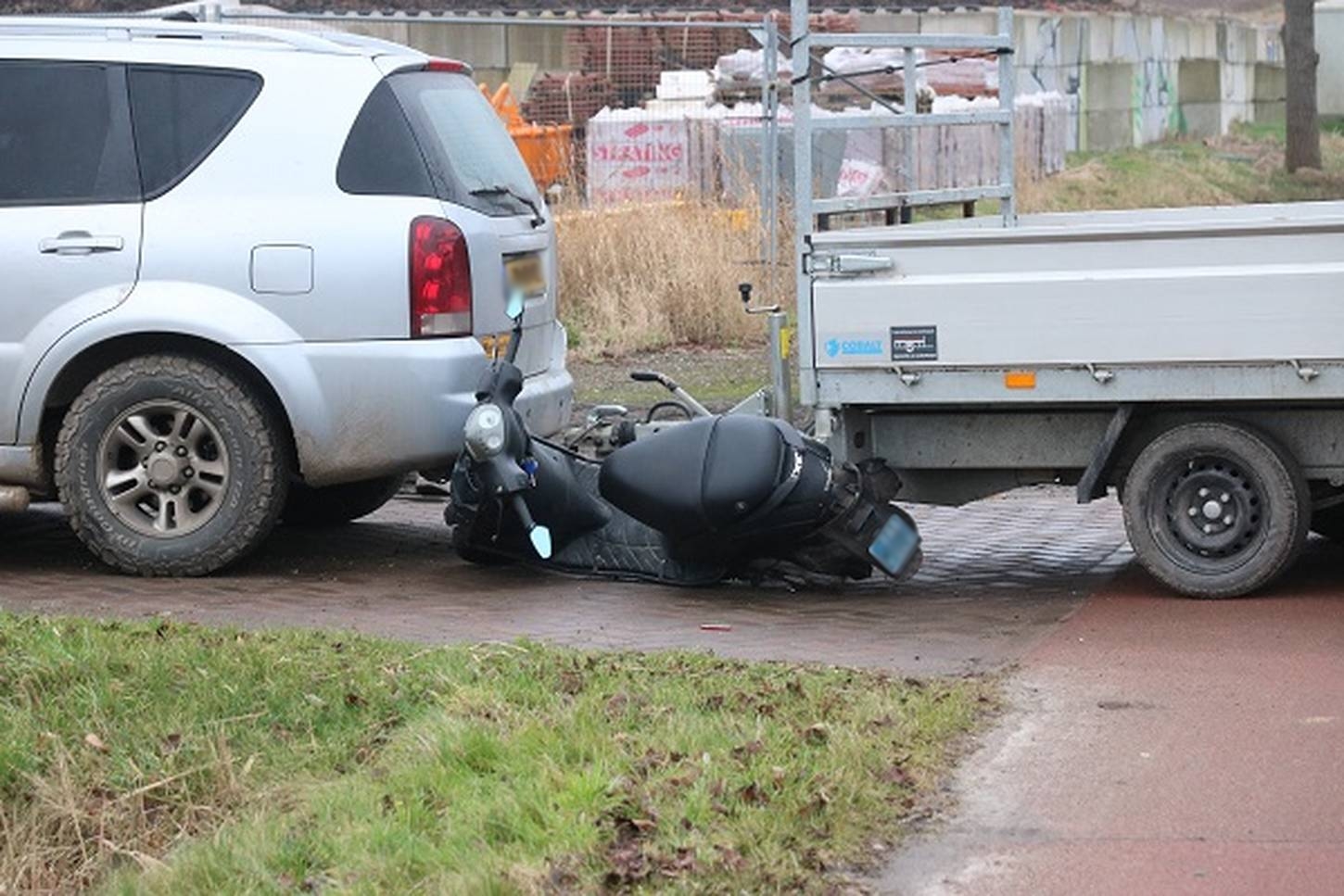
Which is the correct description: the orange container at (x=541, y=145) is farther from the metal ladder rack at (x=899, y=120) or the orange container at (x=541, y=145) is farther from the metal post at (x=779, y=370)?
the metal post at (x=779, y=370)

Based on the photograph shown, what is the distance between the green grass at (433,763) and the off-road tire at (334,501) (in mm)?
2617

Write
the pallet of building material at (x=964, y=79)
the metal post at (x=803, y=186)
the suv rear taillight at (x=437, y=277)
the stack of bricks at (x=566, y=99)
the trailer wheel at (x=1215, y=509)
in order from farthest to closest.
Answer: the pallet of building material at (x=964, y=79)
the stack of bricks at (x=566, y=99)
the suv rear taillight at (x=437, y=277)
the metal post at (x=803, y=186)
the trailer wheel at (x=1215, y=509)

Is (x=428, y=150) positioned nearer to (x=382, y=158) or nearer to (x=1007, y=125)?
(x=382, y=158)

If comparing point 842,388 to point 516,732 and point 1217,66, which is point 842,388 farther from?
point 1217,66

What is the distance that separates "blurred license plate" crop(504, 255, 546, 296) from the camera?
9805 millimetres

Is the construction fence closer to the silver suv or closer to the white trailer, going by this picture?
the white trailer

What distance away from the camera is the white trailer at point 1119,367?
28.6 ft

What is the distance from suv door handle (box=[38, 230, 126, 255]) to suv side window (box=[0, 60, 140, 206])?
0.18 meters

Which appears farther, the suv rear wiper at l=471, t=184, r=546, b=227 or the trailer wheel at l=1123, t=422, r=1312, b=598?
the suv rear wiper at l=471, t=184, r=546, b=227

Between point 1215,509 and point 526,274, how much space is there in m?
2.93

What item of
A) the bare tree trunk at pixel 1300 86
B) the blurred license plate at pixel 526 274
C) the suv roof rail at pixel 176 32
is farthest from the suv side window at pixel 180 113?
the bare tree trunk at pixel 1300 86

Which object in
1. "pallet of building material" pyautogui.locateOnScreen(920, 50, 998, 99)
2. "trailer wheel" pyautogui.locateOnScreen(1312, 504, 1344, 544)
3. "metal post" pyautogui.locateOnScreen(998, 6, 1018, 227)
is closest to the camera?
"trailer wheel" pyautogui.locateOnScreen(1312, 504, 1344, 544)

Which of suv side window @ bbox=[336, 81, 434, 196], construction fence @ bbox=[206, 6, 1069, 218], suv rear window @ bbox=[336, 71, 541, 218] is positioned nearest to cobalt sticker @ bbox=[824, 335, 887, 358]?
construction fence @ bbox=[206, 6, 1069, 218]

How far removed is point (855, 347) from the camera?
9102 millimetres
